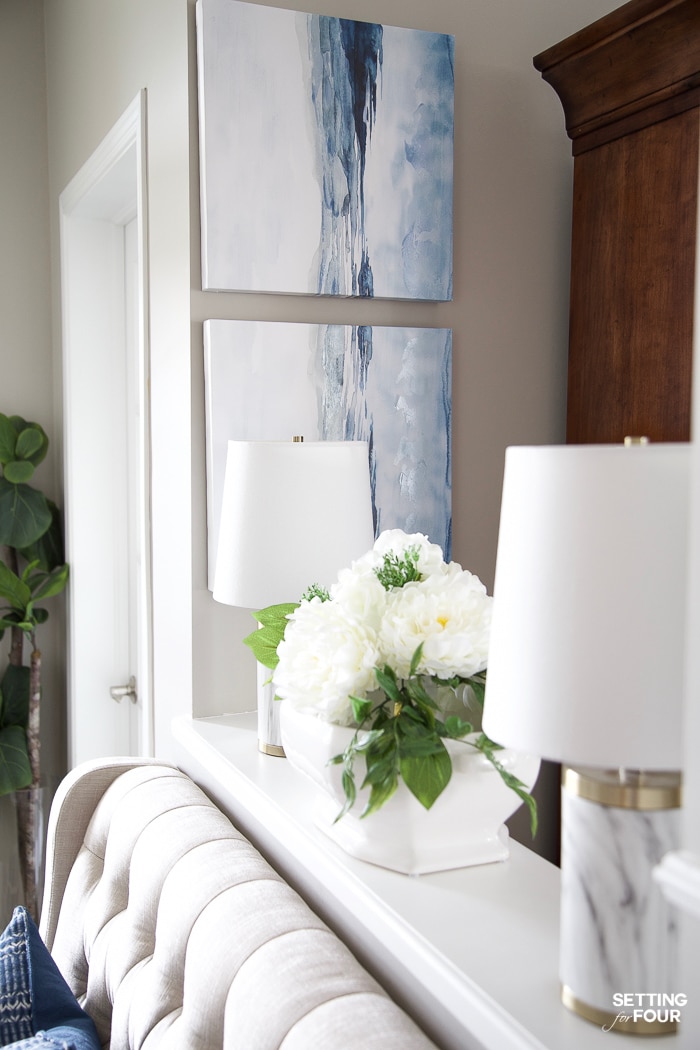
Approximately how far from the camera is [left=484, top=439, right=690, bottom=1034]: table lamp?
0.68m

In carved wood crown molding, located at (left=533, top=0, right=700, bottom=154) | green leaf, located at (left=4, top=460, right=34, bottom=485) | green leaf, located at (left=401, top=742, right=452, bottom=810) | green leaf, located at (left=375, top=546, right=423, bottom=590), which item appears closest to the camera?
green leaf, located at (left=401, top=742, right=452, bottom=810)

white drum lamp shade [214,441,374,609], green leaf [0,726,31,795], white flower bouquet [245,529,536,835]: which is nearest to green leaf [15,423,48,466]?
green leaf [0,726,31,795]

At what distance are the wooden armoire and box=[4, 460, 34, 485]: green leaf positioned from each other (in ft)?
5.15

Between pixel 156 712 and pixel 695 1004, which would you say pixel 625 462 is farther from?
pixel 156 712

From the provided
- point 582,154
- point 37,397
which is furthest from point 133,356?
point 582,154

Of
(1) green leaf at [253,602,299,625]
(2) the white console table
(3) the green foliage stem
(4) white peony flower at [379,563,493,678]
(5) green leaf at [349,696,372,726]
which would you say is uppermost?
(4) white peony flower at [379,563,493,678]

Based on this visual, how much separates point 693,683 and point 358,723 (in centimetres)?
50

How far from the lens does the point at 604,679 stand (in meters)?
0.68

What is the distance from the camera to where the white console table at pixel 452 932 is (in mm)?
801

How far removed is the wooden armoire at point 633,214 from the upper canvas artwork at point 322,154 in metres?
0.25

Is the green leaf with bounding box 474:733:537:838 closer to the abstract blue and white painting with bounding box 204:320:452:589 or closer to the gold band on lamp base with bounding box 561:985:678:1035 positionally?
the gold band on lamp base with bounding box 561:985:678:1035

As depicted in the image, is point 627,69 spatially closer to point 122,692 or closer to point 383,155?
point 383,155

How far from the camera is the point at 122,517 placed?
2807mm

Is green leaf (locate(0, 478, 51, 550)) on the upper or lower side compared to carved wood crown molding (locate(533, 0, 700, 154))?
lower
